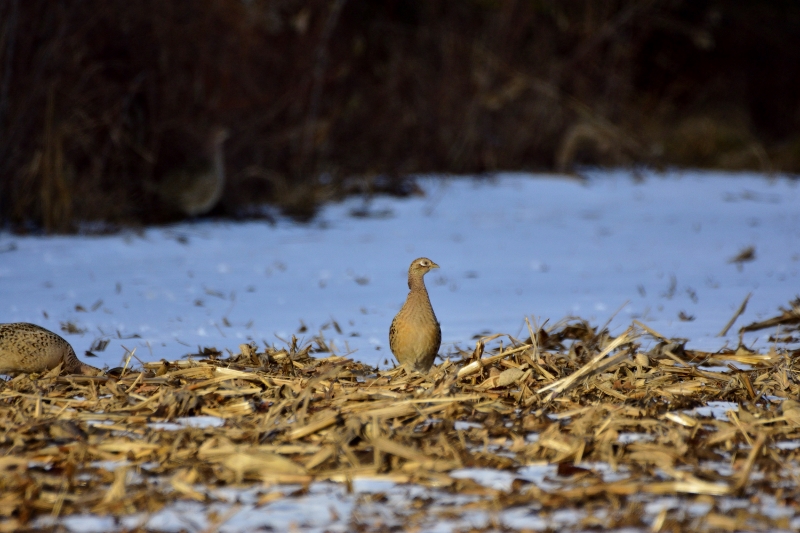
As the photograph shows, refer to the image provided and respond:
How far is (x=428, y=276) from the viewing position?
328 inches

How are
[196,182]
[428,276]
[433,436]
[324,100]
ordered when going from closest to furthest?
[433,436] → [428,276] → [196,182] → [324,100]

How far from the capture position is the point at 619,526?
8.34 ft

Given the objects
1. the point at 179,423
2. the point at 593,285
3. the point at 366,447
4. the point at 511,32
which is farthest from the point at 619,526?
the point at 511,32

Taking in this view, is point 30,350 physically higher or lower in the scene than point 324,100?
lower

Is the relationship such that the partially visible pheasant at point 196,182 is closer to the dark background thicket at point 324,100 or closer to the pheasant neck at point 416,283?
the dark background thicket at point 324,100

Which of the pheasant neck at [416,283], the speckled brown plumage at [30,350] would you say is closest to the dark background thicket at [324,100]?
the speckled brown plumage at [30,350]

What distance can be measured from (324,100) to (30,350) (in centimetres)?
958

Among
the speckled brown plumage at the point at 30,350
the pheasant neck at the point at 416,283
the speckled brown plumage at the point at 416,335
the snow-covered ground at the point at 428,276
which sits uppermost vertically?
the pheasant neck at the point at 416,283

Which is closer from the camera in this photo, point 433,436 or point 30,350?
point 433,436

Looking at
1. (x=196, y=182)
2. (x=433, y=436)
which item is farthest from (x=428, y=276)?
(x=433, y=436)

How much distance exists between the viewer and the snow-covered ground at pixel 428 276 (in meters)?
5.76

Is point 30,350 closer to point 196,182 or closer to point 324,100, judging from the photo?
point 196,182

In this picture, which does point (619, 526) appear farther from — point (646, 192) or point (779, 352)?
point (646, 192)

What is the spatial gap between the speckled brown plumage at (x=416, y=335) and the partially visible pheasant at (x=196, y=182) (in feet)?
21.7
